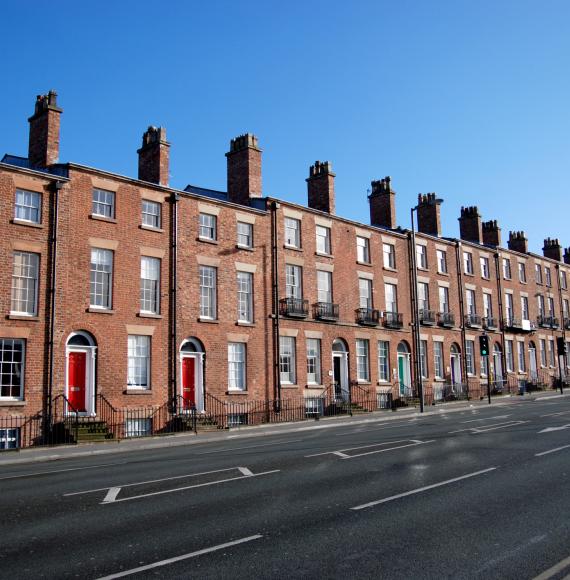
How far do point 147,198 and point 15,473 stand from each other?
14.6m

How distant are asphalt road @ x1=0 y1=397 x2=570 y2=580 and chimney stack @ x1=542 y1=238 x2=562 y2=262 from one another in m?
48.9

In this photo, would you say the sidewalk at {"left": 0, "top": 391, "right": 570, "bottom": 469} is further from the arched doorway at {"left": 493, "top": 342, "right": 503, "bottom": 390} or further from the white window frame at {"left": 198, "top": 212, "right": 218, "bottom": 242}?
the arched doorway at {"left": 493, "top": 342, "right": 503, "bottom": 390}

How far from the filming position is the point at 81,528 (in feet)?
28.3

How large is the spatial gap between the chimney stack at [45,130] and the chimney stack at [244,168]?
379 inches

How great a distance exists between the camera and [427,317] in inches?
1606

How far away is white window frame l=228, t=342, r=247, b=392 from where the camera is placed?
29422 millimetres

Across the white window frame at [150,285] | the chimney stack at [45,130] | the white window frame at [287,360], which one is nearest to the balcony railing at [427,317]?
the white window frame at [287,360]

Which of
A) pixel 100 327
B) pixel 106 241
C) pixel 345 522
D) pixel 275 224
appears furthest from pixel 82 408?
pixel 345 522

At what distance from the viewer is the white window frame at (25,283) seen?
915 inches

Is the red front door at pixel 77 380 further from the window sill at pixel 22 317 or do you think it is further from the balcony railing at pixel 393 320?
the balcony railing at pixel 393 320

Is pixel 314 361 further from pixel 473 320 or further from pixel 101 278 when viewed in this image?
pixel 473 320

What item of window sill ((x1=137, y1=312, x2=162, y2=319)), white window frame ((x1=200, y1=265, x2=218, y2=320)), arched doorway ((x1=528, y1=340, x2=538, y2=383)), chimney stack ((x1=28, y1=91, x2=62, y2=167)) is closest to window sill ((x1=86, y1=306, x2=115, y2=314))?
window sill ((x1=137, y1=312, x2=162, y2=319))

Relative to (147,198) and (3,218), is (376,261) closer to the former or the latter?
(147,198)

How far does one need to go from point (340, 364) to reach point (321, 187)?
1020 cm
